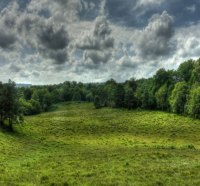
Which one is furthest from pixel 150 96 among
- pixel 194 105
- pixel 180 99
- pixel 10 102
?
pixel 10 102

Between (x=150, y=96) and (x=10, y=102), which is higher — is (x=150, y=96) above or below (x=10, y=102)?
above

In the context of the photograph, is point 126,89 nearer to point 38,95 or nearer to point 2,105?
point 38,95

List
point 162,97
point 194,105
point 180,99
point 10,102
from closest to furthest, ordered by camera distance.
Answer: point 10,102, point 194,105, point 180,99, point 162,97

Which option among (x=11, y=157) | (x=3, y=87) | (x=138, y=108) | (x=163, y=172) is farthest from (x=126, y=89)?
(x=163, y=172)

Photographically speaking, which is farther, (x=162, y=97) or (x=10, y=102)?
(x=162, y=97)

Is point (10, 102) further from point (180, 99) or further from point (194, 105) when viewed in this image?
point (180, 99)

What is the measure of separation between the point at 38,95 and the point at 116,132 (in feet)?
368

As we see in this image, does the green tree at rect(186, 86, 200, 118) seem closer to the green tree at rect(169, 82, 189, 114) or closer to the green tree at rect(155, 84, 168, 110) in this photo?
the green tree at rect(169, 82, 189, 114)

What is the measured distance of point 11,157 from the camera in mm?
33406

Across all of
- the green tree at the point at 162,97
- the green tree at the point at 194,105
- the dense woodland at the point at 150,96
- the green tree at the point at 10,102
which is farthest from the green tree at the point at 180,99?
the green tree at the point at 10,102

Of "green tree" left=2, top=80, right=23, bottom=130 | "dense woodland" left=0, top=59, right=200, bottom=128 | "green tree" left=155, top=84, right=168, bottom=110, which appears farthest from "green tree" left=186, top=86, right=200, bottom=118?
"green tree" left=2, top=80, right=23, bottom=130

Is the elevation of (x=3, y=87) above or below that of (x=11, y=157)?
above

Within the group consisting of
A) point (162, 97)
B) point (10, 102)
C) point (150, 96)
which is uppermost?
point (150, 96)

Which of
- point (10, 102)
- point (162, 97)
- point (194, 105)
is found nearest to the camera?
point (10, 102)
